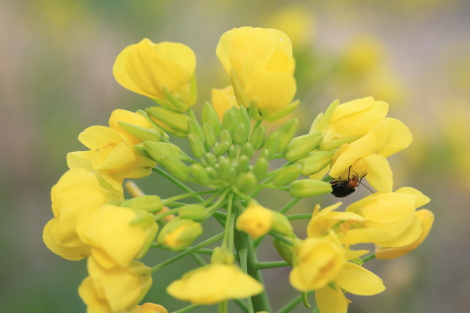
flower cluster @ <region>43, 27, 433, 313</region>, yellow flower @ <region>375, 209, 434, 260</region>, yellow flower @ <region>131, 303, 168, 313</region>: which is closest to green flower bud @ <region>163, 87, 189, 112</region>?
flower cluster @ <region>43, 27, 433, 313</region>

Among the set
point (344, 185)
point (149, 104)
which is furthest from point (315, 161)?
point (149, 104)

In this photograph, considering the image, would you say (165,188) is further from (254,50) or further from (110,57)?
(110,57)

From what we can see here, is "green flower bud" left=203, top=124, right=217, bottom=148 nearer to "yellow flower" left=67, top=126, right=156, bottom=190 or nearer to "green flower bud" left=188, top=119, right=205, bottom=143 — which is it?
"green flower bud" left=188, top=119, right=205, bottom=143

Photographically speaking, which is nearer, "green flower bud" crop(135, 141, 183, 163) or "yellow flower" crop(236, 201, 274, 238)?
"yellow flower" crop(236, 201, 274, 238)

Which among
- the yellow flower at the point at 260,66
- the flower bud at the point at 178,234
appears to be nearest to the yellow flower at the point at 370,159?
the yellow flower at the point at 260,66

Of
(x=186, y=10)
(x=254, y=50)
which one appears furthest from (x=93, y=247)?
(x=186, y=10)

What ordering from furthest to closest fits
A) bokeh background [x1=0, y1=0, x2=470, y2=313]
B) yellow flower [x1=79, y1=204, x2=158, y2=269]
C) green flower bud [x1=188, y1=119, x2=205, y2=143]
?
bokeh background [x1=0, y1=0, x2=470, y2=313], green flower bud [x1=188, y1=119, x2=205, y2=143], yellow flower [x1=79, y1=204, x2=158, y2=269]

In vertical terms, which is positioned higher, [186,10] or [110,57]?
[186,10]
